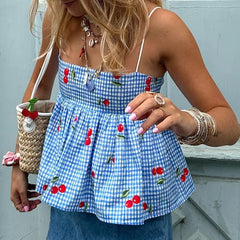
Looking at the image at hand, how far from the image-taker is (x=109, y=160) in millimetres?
1493

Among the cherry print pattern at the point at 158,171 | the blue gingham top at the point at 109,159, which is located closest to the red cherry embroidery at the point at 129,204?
the blue gingham top at the point at 109,159

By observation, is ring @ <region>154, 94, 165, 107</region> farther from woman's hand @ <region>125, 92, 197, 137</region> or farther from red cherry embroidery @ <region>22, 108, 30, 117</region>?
red cherry embroidery @ <region>22, 108, 30, 117</region>

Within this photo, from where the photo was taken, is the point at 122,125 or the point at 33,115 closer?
the point at 122,125

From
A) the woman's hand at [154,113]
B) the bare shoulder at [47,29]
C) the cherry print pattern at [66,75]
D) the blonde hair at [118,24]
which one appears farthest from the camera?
the bare shoulder at [47,29]

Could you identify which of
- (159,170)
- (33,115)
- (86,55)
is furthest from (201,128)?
(33,115)

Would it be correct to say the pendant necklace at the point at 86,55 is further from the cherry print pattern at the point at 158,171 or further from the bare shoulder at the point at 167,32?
the cherry print pattern at the point at 158,171

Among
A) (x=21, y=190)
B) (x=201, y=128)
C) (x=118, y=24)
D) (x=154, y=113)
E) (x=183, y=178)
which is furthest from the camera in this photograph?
(x=21, y=190)

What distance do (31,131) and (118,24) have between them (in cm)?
41

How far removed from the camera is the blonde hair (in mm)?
1493

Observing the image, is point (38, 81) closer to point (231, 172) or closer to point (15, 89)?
point (15, 89)

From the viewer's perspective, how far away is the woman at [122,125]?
1.48 m

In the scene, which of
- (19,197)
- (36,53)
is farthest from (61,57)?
(36,53)

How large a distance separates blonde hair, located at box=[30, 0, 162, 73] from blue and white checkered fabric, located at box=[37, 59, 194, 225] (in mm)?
54

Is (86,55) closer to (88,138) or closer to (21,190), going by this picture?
(88,138)
